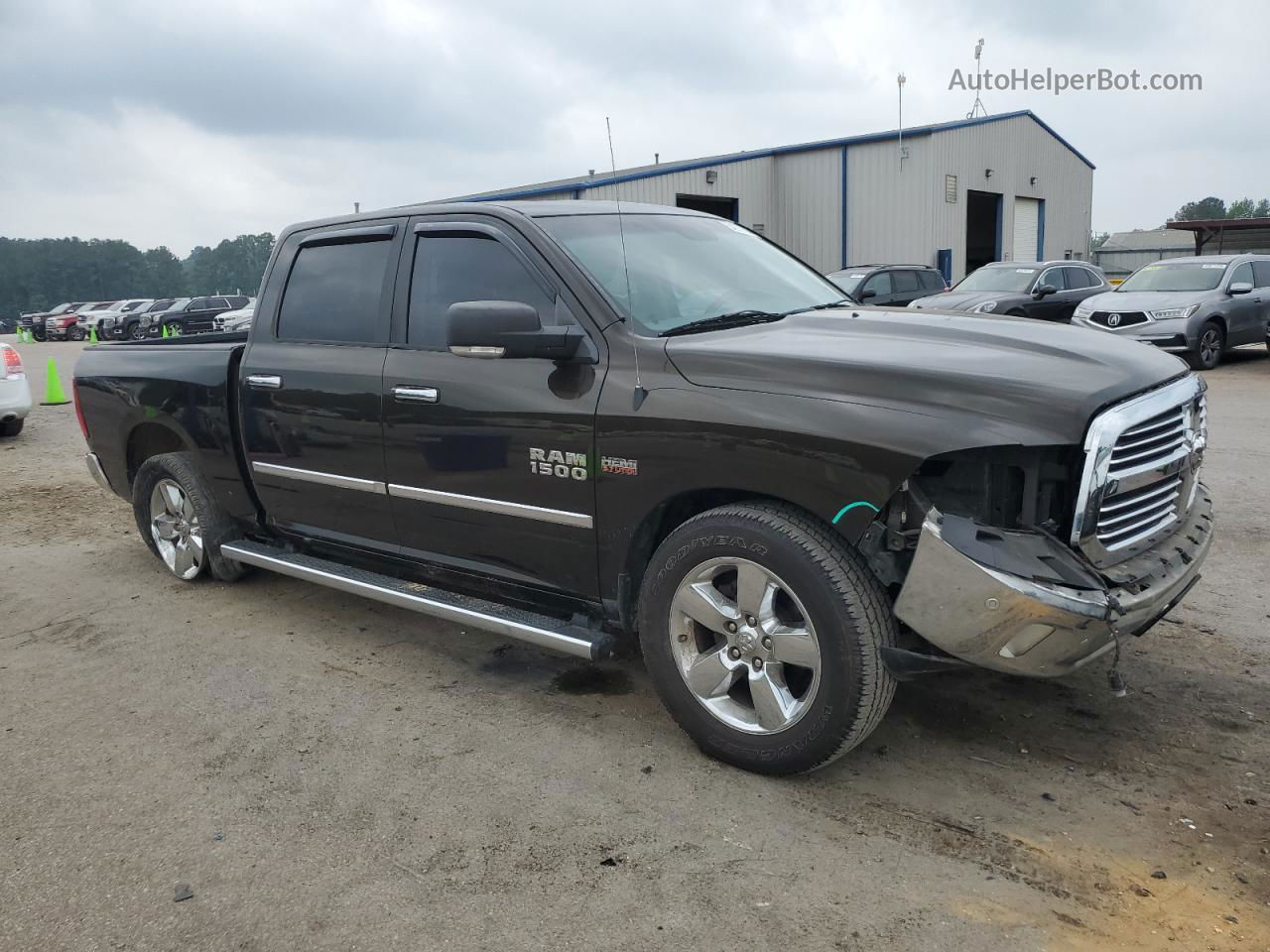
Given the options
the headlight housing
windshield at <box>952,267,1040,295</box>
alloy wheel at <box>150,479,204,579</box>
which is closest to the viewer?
alloy wheel at <box>150,479,204,579</box>

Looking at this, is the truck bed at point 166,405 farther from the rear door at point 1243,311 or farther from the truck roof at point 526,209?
the rear door at point 1243,311

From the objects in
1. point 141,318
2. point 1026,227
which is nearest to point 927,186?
point 1026,227

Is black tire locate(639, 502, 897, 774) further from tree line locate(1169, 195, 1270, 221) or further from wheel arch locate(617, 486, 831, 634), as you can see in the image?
tree line locate(1169, 195, 1270, 221)

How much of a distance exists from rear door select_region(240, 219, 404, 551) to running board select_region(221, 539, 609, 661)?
0.15 metres

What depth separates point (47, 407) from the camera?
47.3 feet

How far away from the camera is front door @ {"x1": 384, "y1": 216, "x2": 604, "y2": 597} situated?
3553mm

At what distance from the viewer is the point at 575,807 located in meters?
3.11

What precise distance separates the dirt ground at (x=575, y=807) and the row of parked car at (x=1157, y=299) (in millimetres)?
9624

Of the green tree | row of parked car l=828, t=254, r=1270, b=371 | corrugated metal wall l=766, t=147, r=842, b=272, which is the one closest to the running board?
row of parked car l=828, t=254, r=1270, b=371

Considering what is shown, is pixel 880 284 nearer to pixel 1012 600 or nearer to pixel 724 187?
pixel 724 187

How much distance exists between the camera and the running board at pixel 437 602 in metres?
3.57

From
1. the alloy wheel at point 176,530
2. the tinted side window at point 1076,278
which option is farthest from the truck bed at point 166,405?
the tinted side window at point 1076,278

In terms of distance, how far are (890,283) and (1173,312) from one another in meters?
5.07

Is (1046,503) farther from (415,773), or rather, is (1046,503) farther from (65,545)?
(65,545)
